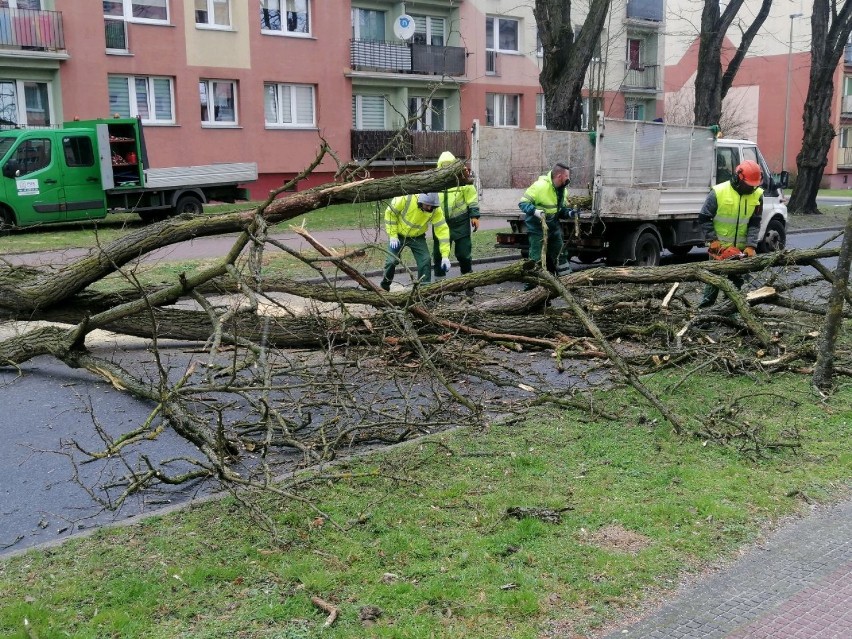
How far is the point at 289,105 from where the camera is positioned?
28781mm

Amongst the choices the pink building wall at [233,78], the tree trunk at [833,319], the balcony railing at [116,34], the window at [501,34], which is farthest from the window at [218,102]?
the tree trunk at [833,319]

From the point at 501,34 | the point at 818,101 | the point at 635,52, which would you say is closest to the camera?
the point at 818,101

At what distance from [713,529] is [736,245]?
5.67m

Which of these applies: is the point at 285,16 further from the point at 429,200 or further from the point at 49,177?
the point at 429,200

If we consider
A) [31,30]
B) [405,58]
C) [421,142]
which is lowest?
[421,142]

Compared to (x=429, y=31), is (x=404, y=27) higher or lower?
lower

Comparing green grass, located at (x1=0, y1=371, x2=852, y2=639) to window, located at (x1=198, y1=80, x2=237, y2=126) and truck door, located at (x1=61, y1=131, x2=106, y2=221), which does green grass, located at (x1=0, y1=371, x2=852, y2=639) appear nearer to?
truck door, located at (x1=61, y1=131, x2=106, y2=221)

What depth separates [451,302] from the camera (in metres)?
8.55

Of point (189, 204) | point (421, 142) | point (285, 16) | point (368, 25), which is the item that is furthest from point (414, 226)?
point (368, 25)

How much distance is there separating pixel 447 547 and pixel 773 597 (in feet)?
4.74

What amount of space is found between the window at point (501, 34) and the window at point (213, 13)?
454 inches

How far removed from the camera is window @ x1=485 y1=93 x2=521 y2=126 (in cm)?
3497

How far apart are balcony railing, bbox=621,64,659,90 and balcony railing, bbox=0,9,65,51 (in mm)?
26103

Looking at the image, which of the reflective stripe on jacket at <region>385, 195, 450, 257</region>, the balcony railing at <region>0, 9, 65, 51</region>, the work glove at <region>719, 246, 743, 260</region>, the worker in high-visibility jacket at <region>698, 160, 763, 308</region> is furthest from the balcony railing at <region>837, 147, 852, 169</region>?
the reflective stripe on jacket at <region>385, 195, 450, 257</region>
